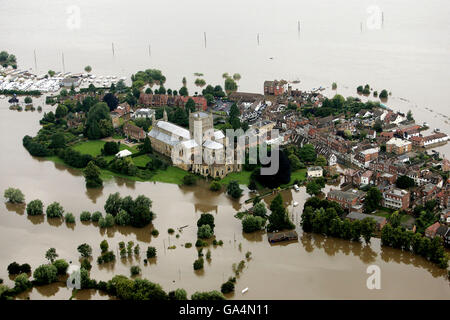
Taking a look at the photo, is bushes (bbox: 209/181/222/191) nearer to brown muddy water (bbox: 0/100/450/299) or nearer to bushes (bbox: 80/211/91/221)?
brown muddy water (bbox: 0/100/450/299)

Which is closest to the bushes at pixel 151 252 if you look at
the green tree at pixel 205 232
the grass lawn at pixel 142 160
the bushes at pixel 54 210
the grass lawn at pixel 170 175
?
the green tree at pixel 205 232

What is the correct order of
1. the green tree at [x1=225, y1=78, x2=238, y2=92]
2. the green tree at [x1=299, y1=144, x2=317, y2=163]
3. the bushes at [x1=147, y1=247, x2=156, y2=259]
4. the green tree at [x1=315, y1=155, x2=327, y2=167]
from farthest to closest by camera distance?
the green tree at [x1=225, y1=78, x2=238, y2=92] < the green tree at [x1=299, y1=144, x2=317, y2=163] < the green tree at [x1=315, y1=155, x2=327, y2=167] < the bushes at [x1=147, y1=247, x2=156, y2=259]

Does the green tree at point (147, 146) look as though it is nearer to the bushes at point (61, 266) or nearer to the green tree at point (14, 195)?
the green tree at point (14, 195)

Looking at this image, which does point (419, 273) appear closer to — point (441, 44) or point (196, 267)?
point (196, 267)

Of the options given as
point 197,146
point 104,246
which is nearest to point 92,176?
point 197,146

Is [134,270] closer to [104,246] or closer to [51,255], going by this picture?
[104,246]

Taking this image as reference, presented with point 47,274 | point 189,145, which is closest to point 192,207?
point 189,145

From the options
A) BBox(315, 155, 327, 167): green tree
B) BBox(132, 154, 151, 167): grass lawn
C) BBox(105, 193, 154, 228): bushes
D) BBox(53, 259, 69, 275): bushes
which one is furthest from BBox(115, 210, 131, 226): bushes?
BBox(315, 155, 327, 167): green tree
